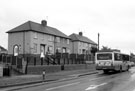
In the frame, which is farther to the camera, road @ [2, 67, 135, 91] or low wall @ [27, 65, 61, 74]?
low wall @ [27, 65, 61, 74]

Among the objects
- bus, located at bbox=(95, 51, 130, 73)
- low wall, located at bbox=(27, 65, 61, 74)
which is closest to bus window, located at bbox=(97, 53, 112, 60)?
bus, located at bbox=(95, 51, 130, 73)

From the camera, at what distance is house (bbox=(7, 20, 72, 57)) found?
46375 millimetres

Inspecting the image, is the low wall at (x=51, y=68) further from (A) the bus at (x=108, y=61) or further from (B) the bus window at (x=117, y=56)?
(B) the bus window at (x=117, y=56)

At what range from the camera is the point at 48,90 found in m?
13.2

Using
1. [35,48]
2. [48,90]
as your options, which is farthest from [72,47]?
[48,90]

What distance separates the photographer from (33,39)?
47062 mm

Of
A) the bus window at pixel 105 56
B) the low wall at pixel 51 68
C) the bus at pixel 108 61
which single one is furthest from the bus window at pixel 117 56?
the low wall at pixel 51 68

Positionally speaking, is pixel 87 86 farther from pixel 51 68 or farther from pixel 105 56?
pixel 51 68

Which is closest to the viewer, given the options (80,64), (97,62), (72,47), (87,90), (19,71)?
(87,90)

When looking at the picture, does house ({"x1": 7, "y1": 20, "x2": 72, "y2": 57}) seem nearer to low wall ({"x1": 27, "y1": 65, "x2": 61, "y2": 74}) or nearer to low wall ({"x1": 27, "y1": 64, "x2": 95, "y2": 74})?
low wall ({"x1": 27, "y1": 64, "x2": 95, "y2": 74})

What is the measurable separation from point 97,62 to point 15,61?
33.5 ft

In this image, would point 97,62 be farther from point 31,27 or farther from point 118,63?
point 31,27

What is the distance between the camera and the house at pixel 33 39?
152 ft

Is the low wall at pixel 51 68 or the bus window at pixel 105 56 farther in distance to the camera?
the bus window at pixel 105 56
